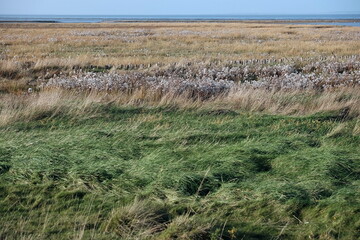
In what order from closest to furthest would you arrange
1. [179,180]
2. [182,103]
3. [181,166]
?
1. [179,180]
2. [181,166]
3. [182,103]

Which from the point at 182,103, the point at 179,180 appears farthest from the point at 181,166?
the point at 182,103

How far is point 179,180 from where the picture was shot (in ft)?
18.3

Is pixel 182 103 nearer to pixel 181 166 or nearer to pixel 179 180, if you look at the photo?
pixel 181 166

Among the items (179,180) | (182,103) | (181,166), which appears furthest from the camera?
(182,103)

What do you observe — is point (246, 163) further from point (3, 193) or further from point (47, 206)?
point (3, 193)

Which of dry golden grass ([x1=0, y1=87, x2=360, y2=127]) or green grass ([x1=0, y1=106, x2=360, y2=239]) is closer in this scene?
green grass ([x1=0, y1=106, x2=360, y2=239])

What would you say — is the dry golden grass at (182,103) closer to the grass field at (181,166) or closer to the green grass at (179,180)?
the grass field at (181,166)

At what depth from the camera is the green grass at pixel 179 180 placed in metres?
4.57

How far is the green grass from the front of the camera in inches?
180

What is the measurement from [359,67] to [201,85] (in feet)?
33.5

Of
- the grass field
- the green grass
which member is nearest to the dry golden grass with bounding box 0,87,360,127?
the grass field

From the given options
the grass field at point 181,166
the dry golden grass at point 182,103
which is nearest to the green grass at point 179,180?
the grass field at point 181,166

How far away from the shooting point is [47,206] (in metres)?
5.07

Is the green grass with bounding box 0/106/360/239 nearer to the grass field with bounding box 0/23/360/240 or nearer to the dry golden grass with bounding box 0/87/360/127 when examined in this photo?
the grass field with bounding box 0/23/360/240
